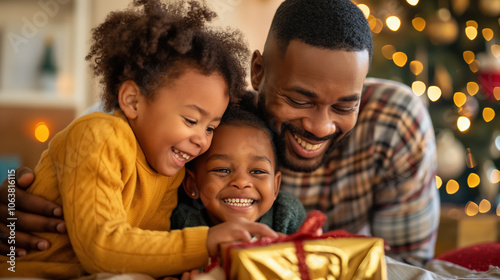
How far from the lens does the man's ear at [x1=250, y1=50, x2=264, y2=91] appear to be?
3.92 feet

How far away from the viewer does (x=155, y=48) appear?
2.85 feet

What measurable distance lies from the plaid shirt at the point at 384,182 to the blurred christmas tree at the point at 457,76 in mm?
1237

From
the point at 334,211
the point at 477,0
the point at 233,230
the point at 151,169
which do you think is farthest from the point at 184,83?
the point at 477,0

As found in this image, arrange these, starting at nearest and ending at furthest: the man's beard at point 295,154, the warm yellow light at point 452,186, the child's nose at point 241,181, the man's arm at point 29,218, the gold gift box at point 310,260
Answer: the gold gift box at point 310,260
the man's arm at point 29,218
the child's nose at point 241,181
the man's beard at point 295,154
the warm yellow light at point 452,186

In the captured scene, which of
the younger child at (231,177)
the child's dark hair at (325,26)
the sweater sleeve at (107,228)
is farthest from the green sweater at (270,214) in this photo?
the child's dark hair at (325,26)

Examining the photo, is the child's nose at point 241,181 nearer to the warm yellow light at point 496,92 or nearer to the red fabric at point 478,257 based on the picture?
the red fabric at point 478,257

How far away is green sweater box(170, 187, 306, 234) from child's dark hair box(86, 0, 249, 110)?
26 cm

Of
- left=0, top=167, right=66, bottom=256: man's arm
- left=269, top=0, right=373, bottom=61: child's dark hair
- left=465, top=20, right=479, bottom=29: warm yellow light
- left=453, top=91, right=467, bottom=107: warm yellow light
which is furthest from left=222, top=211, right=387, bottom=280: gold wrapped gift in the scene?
left=465, top=20, right=479, bottom=29: warm yellow light

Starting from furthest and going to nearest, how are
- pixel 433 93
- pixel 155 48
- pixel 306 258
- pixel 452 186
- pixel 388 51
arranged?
pixel 452 186 < pixel 433 93 < pixel 388 51 < pixel 155 48 < pixel 306 258

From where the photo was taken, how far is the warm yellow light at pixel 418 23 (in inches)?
107

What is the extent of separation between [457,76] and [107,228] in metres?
2.62

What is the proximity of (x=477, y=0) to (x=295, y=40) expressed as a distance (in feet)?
7.62

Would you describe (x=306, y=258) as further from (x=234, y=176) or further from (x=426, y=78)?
(x=426, y=78)

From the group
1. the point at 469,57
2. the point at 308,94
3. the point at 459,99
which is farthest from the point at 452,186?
the point at 308,94
